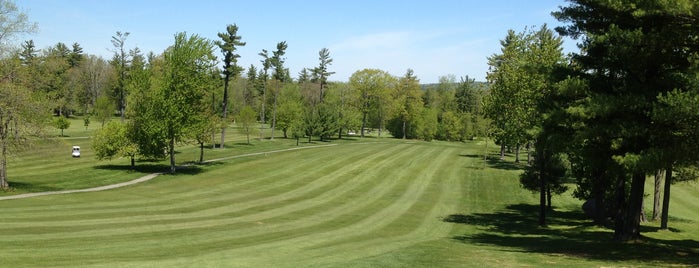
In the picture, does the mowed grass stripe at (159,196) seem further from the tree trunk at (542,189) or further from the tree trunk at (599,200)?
the tree trunk at (599,200)

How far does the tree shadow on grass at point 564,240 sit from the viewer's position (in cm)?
1774

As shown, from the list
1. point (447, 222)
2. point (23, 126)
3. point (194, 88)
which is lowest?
point (447, 222)

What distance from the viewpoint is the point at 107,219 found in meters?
23.3

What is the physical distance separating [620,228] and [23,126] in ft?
108

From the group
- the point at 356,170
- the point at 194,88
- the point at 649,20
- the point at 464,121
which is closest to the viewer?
the point at 649,20

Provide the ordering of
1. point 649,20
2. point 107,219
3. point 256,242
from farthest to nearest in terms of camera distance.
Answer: point 107,219 → point 256,242 → point 649,20

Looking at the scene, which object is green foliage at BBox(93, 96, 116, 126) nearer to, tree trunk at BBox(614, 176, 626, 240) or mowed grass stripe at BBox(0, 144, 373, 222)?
mowed grass stripe at BBox(0, 144, 373, 222)

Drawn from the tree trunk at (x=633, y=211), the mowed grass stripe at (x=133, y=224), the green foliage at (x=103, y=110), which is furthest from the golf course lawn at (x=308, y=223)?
the green foliage at (x=103, y=110)

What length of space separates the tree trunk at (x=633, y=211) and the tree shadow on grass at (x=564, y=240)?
0.47 metres

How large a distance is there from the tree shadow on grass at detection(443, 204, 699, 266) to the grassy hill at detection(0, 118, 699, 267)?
68mm

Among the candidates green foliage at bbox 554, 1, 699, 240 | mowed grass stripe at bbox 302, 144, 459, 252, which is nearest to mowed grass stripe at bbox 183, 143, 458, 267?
mowed grass stripe at bbox 302, 144, 459, 252

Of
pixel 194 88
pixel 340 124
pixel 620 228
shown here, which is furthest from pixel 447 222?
pixel 340 124

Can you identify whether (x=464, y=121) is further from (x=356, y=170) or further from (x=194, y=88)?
(x=194, y=88)

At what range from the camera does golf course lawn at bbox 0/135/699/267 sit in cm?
1650
